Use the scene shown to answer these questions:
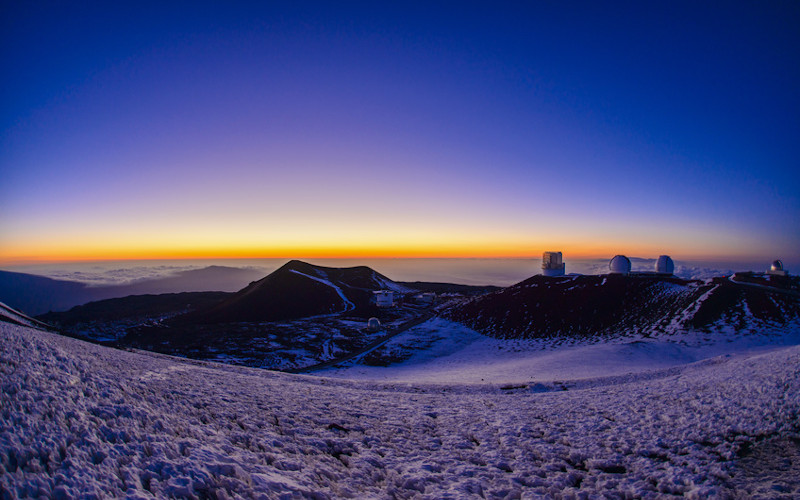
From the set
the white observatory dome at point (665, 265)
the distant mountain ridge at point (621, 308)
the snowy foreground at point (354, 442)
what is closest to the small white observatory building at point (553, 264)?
the distant mountain ridge at point (621, 308)

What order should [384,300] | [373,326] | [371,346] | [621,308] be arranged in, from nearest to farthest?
[371,346] → [621,308] → [373,326] → [384,300]

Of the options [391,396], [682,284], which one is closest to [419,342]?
[391,396]

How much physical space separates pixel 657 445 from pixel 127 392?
13747 millimetres

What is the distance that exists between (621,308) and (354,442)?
46.3 metres

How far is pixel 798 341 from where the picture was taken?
28797mm

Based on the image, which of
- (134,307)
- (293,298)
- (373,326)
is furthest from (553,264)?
(134,307)

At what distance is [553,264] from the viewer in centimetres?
5941

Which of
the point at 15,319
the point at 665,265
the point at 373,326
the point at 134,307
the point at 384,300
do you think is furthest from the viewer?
the point at 134,307

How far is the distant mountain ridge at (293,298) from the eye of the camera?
197ft

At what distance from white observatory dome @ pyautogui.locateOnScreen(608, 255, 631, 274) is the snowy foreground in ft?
159

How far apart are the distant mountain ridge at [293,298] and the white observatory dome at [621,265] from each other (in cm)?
4710

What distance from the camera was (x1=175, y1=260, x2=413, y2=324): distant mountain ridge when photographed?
197 feet

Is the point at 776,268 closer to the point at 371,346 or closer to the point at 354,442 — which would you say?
the point at 371,346

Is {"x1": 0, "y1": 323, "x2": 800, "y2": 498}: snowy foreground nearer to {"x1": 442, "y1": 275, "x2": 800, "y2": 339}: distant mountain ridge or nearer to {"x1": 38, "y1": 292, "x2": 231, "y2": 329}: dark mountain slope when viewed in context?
{"x1": 442, "y1": 275, "x2": 800, "y2": 339}: distant mountain ridge
